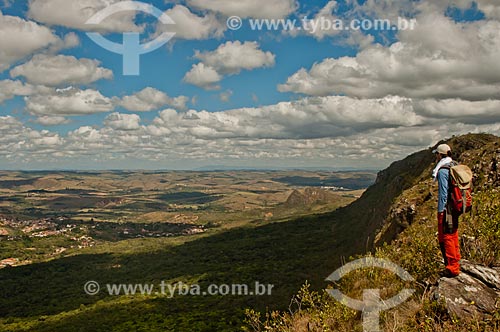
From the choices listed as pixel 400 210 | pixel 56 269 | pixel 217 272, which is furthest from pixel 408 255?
pixel 56 269

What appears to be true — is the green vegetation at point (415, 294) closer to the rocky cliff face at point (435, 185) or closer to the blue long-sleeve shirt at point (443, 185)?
the blue long-sleeve shirt at point (443, 185)

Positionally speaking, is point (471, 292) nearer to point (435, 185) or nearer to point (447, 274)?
point (447, 274)

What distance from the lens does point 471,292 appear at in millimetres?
10945

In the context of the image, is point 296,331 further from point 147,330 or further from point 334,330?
point 147,330

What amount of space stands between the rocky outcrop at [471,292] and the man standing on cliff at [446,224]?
17.6 inches

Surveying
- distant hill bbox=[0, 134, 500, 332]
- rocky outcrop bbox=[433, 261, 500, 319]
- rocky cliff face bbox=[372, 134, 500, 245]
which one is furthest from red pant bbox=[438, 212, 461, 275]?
distant hill bbox=[0, 134, 500, 332]

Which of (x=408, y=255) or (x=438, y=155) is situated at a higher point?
(x=438, y=155)

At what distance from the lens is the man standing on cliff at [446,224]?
1216cm

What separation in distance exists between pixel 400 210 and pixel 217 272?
109783 mm

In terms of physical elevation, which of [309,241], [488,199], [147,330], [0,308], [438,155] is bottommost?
[0,308]

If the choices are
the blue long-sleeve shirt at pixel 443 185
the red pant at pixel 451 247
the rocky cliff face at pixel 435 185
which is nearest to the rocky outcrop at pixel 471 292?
the red pant at pixel 451 247

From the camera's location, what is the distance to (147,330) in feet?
323

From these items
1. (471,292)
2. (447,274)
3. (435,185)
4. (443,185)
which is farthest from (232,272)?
(471,292)

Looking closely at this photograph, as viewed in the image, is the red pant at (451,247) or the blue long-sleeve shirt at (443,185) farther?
the blue long-sleeve shirt at (443,185)
